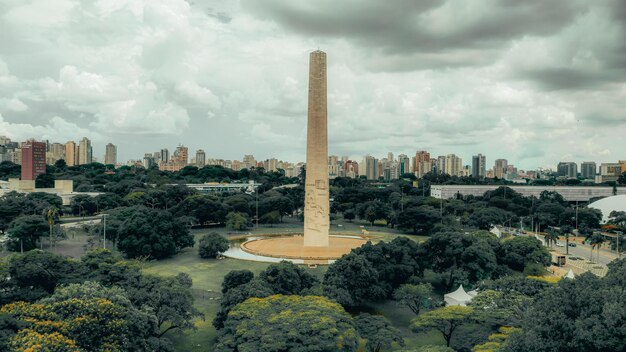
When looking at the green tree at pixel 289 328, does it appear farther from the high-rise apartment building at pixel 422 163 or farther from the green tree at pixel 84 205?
the high-rise apartment building at pixel 422 163

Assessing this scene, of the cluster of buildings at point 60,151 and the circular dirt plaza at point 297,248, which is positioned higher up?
the cluster of buildings at point 60,151

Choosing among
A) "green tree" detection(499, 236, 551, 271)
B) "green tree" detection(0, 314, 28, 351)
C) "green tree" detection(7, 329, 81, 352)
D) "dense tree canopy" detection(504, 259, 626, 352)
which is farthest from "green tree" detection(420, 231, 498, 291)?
"green tree" detection(0, 314, 28, 351)

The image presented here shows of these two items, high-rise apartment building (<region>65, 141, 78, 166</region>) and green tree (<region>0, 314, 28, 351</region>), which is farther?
high-rise apartment building (<region>65, 141, 78, 166</region>)

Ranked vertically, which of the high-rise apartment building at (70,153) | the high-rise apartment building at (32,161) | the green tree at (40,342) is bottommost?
the green tree at (40,342)

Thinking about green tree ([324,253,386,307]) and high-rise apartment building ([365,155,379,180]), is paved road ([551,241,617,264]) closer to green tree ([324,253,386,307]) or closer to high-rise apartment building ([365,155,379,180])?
green tree ([324,253,386,307])

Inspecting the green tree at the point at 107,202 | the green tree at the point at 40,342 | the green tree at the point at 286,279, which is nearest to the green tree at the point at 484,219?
the green tree at the point at 286,279

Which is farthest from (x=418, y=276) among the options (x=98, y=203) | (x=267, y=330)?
(x=98, y=203)
